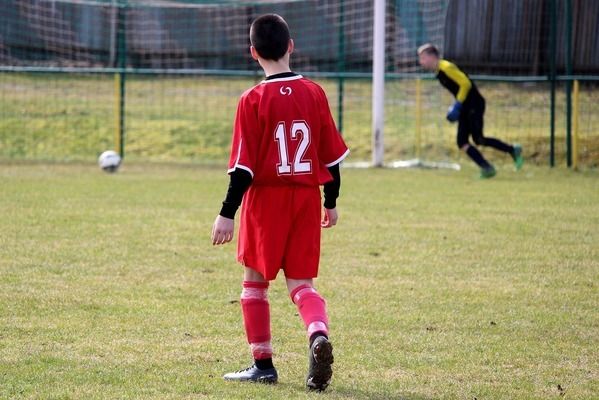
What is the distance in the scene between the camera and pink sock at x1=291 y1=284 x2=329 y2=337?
4.66m

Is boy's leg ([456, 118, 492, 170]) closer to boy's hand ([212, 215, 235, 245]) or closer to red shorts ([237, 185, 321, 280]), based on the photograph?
red shorts ([237, 185, 321, 280])

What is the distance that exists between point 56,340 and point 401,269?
289 cm

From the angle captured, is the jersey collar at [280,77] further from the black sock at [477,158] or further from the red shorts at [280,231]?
the black sock at [477,158]

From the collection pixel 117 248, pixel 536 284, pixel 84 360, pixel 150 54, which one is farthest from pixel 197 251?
pixel 150 54

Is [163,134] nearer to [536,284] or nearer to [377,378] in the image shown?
[536,284]

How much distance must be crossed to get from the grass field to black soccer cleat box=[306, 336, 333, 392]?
68 mm

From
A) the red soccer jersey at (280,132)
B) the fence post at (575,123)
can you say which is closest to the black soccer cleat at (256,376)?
the red soccer jersey at (280,132)

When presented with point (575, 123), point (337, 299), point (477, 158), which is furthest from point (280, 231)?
point (575, 123)

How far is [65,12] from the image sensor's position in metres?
21.0

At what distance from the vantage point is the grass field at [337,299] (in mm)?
4902

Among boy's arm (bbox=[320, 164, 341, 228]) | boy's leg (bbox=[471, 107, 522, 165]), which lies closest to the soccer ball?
boy's leg (bbox=[471, 107, 522, 165])

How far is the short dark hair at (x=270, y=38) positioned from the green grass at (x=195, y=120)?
11059 millimetres

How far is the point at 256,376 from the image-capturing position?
485 centimetres

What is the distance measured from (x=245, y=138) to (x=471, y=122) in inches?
371
